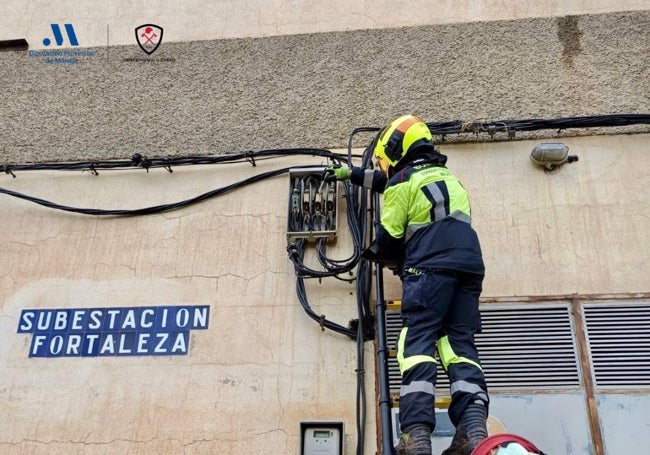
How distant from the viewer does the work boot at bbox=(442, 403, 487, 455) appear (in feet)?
8.89

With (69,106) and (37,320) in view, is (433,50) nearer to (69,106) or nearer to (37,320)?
(69,106)

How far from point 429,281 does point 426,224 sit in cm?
37

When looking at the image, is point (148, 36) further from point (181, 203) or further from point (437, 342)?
point (437, 342)

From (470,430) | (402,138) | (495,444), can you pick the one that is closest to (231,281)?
(402,138)

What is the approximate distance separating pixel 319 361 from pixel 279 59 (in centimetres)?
259

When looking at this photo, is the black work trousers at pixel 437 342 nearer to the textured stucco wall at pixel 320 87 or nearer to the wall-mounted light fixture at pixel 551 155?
the wall-mounted light fixture at pixel 551 155

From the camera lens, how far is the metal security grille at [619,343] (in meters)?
3.69

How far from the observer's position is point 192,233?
4523 mm

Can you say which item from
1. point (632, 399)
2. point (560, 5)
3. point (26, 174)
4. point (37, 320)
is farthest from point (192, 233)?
point (560, 5)

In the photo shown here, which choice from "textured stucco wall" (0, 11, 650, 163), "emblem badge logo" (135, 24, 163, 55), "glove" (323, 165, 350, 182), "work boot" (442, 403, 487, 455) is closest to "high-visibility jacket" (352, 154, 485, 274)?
"glove" (323, 165, 350, 182)

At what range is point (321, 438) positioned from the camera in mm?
3635

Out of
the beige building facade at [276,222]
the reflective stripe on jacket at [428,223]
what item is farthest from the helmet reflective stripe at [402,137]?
the beige building facade at [276,222]

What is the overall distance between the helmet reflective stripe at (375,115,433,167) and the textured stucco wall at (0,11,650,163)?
1010mm

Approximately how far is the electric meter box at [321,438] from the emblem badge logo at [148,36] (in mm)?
3559
